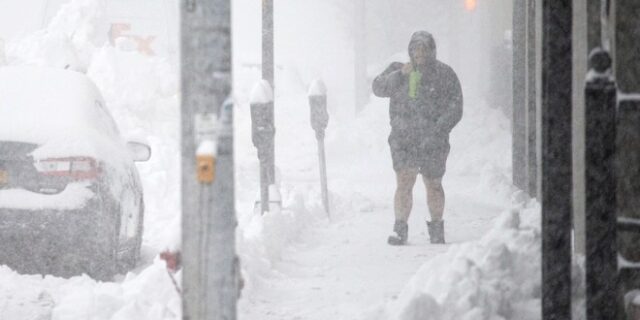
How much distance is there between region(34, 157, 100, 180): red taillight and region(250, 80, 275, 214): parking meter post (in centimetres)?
296

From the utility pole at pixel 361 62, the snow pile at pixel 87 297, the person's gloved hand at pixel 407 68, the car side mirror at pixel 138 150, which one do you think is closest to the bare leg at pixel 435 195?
the person's gloved hand at pixel 407 68

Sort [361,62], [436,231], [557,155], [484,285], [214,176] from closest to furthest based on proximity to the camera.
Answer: [214,176]
[557,155]
[484,285]
[436,231]
[361,62]

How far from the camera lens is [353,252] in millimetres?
8711

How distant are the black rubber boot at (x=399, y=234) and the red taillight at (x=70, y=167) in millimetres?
2873

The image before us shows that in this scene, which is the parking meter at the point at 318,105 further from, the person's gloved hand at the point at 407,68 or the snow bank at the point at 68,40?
the snow bank at the point at 68,40

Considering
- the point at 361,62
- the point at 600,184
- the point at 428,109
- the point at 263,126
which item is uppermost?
the point at 361,62

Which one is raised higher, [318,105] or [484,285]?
[318,105]

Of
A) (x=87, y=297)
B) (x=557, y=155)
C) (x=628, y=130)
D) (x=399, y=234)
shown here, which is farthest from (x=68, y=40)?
(x=557, y=155)

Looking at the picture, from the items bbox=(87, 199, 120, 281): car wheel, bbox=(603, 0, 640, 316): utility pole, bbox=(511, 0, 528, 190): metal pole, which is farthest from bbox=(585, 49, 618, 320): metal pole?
bbox=(511, 0, 528, 190): metal pole

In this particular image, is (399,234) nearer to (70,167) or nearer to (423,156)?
(423,156)

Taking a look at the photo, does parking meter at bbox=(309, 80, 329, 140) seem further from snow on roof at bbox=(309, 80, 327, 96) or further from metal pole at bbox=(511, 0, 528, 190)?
metal pole at bbox=(511, 0, 528, 190)

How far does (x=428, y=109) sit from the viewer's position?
8609mm

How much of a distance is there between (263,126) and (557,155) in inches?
215

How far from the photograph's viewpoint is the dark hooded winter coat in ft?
28.2
